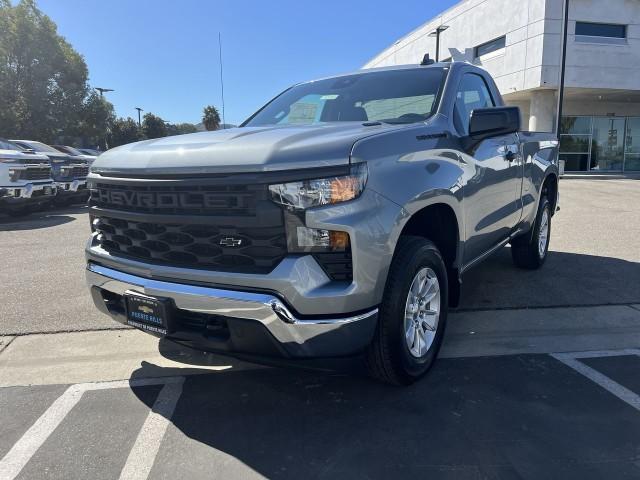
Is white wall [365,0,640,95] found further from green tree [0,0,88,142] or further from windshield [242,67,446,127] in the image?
green tree [0,0,88,142]

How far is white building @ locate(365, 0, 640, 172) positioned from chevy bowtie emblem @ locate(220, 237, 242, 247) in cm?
2269

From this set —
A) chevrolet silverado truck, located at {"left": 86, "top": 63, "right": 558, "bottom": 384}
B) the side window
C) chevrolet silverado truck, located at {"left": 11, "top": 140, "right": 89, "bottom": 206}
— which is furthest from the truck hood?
chevrolet silverado truck, located at {"left": 11, "top": 140, "right": 89, "bottom": 206}

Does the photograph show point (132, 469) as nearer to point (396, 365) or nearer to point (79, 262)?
point (396, 365)

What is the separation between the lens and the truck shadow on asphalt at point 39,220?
10.5 meters

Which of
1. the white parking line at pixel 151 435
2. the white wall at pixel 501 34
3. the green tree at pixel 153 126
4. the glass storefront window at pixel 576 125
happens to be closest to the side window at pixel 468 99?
the white parking line at pixel 151 435

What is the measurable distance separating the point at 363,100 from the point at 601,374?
252 centimetres

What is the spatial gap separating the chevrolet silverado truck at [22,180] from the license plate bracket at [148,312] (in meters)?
9.39

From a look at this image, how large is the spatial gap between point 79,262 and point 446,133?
5351 millimetres

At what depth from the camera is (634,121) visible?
88.9 feet

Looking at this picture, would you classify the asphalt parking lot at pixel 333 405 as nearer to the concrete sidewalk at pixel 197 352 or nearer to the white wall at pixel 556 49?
the concrete sidewalk at pixel 197 352

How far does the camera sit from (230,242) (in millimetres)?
2576

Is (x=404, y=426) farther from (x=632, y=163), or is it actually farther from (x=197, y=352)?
(x=632, y=163)

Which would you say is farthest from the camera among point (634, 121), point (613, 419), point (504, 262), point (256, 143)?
point (634, 121)

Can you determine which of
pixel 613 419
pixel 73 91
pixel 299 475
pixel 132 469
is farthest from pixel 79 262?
pixel 73 91
